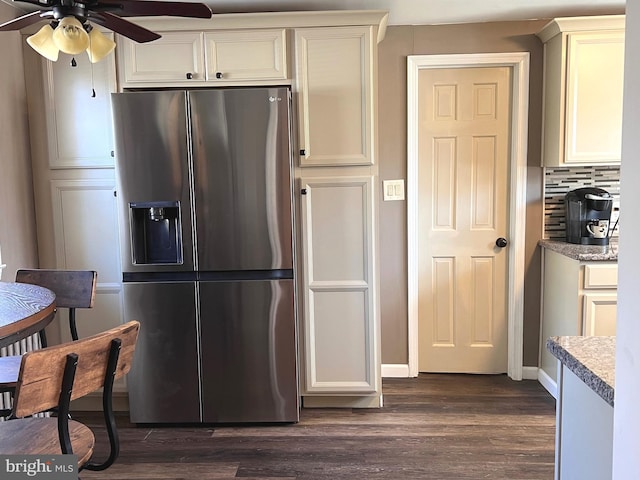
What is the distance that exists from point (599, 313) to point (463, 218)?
985 millimetres

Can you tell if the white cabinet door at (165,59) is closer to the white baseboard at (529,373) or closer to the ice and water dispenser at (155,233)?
the ice and water dispenser at (155,233)

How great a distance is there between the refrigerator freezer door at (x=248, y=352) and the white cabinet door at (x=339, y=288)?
8.2 inches

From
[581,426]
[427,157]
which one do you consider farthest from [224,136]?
[581,426]

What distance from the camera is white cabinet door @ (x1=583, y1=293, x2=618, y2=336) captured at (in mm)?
2854

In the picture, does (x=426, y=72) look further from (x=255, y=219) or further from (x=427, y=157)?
(x=255, y=219)

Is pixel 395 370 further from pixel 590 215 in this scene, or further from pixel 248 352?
pixel 590 215

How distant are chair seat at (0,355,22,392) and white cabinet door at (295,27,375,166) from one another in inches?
65.8

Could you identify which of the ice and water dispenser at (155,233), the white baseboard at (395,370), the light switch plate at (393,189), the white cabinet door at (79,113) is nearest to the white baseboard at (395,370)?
the white baseboard at (395,370)

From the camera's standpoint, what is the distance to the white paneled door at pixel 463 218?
11.0ft

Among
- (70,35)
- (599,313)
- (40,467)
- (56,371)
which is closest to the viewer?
(56,371)

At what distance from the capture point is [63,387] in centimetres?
128

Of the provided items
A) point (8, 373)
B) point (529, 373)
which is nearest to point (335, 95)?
point (8, 373)

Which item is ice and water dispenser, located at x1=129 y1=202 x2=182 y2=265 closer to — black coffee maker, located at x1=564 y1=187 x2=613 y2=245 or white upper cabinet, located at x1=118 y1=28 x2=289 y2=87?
white upper cabinet, located at x1=118 y1=28 x2=289 y2=87

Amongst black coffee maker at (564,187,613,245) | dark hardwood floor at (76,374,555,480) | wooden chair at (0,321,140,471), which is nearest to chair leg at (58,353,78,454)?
wooden chair at (0,321,140,471)
